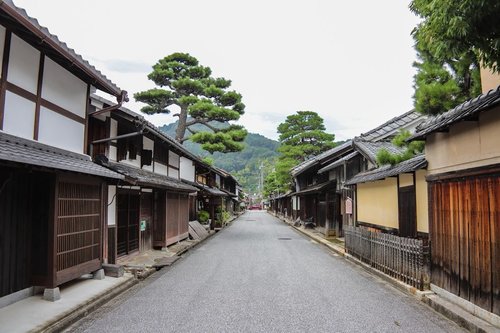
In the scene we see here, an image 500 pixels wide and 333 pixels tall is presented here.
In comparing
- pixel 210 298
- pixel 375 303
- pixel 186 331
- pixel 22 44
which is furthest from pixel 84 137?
pixel 375 303

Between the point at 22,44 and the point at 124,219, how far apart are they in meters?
7.78

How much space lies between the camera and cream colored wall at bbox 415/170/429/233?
9809 millimetres

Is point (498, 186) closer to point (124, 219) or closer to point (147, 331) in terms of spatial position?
point (147, 331)

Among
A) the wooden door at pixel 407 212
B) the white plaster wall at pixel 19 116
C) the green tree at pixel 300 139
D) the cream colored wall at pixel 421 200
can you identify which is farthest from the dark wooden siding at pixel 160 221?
the green tree at pixel 300 139

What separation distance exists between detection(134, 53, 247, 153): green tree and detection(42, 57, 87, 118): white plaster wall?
14966mm

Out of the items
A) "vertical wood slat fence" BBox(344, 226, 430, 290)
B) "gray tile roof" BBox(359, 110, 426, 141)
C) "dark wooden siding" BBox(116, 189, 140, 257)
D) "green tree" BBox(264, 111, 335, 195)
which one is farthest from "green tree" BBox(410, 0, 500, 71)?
"green tree" BBox(264, 111, 335, 195)

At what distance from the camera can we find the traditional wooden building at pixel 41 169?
22.1ft

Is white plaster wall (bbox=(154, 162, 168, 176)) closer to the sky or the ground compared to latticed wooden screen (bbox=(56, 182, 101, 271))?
closer to the sky

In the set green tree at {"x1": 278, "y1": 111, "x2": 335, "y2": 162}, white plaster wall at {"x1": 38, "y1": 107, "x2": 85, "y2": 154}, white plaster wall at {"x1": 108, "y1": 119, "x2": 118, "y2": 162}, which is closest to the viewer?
white plaster wall at {"x1": 38, "y1": 107, "x2": 85, "y2": 154}

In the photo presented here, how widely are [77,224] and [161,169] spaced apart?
951 centimetres

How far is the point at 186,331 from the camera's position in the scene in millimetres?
5973

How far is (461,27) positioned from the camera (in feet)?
14.1

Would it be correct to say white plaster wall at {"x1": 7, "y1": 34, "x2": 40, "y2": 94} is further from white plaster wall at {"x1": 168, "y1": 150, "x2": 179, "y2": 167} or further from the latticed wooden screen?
white plaster wall at {"x1": 168, "y1": 150, "x2": 179, "y2": 167}

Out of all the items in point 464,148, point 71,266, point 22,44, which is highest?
point 22,44
